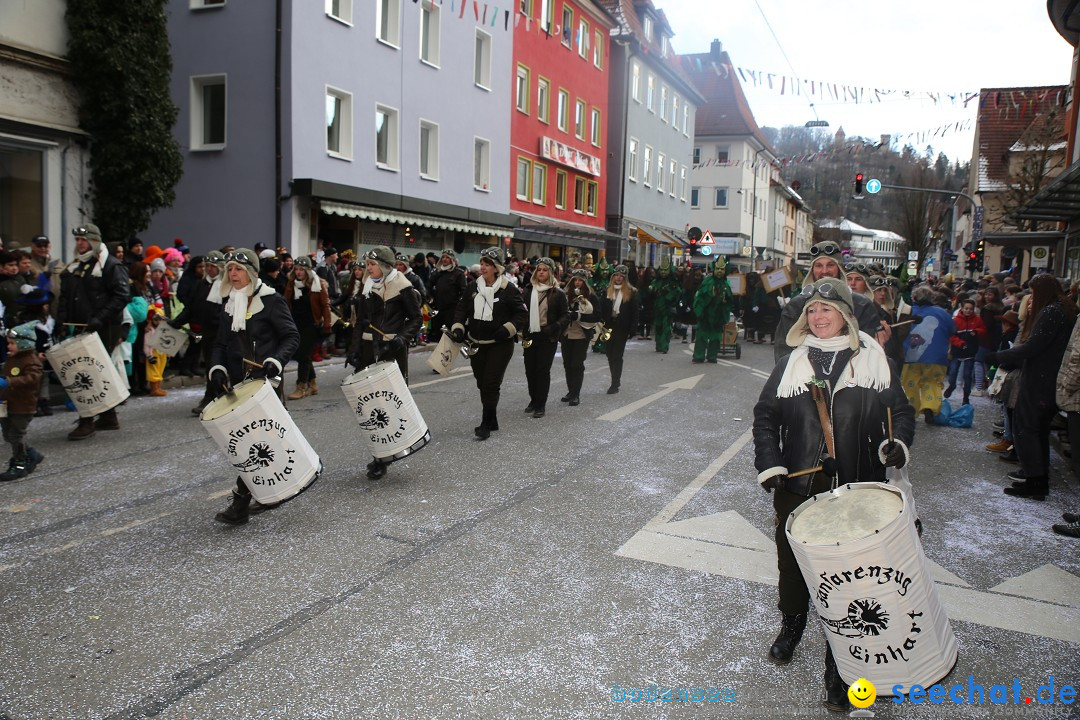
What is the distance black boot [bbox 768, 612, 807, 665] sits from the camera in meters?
3.90

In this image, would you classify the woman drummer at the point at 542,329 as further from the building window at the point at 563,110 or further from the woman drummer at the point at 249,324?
the building window at the point at 563,110

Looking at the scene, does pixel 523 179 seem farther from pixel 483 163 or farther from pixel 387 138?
pixel 387 138

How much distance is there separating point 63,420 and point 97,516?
3968 mm

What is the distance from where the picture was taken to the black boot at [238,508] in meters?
5.58

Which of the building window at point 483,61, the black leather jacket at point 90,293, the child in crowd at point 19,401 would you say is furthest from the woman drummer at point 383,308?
the building window at point 483,61

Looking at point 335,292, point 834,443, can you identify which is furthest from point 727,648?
point 335,292

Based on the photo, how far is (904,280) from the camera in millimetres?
15211

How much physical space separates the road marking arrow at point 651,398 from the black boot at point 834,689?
6472 millimetres

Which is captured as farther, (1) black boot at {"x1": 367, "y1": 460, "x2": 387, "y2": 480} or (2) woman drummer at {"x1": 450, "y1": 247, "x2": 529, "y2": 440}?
(2) woman drummer at {"x1": 450, "y1": 247, "x2": 529, "y2": 440}

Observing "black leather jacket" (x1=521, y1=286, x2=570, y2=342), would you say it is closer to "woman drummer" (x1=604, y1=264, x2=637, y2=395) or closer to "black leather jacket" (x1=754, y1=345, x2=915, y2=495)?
"woman drummer" (x1=604, y1=264, x2=637, y2=395)

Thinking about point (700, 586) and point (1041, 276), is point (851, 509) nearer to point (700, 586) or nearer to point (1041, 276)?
point (700, 586)

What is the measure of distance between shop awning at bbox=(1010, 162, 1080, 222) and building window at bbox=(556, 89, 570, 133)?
2114 centimetres
